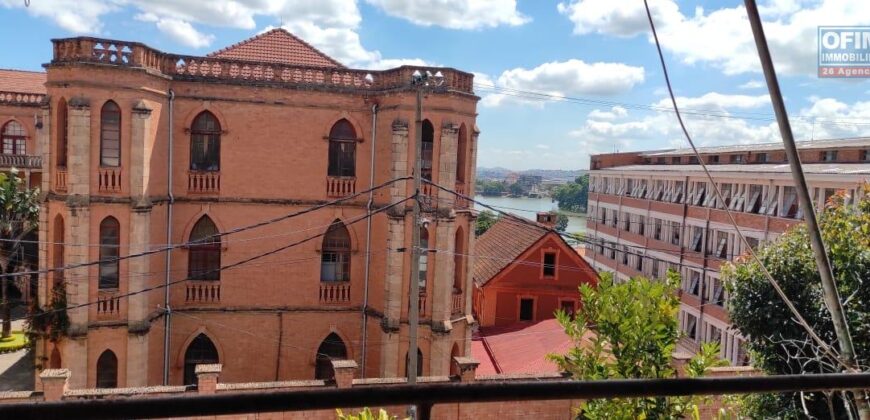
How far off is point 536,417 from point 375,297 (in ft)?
23.1

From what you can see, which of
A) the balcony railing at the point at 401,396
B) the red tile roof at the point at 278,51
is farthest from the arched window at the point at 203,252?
the balcony railing at the point at 401,396

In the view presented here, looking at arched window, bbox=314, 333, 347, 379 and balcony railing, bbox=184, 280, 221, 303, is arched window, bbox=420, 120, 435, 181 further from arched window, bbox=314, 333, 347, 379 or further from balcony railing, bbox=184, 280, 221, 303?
balcony railing, bbox=184, 280, 221, 303

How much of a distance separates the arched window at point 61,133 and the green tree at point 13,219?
1351 centimetres

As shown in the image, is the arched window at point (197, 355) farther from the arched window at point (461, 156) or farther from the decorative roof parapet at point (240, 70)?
the arched window at point (461, 156)

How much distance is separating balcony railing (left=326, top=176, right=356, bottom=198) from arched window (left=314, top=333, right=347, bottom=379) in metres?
Result: 4.56

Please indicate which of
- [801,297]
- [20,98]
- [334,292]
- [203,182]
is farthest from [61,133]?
[20,98]

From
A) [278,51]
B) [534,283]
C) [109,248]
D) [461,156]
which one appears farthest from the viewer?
[534,283]

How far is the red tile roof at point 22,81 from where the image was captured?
37175mm

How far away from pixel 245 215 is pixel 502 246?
15178 millimetres

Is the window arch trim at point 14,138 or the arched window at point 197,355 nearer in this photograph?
the arched window at point 197,355

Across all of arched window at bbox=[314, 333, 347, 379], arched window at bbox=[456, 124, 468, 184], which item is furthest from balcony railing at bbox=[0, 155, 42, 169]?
arched window at bbox=[456, 124, 468, 184]

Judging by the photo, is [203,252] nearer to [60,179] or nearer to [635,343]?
[60,179]

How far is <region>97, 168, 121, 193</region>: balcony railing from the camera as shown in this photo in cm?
1716

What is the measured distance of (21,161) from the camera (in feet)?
115
